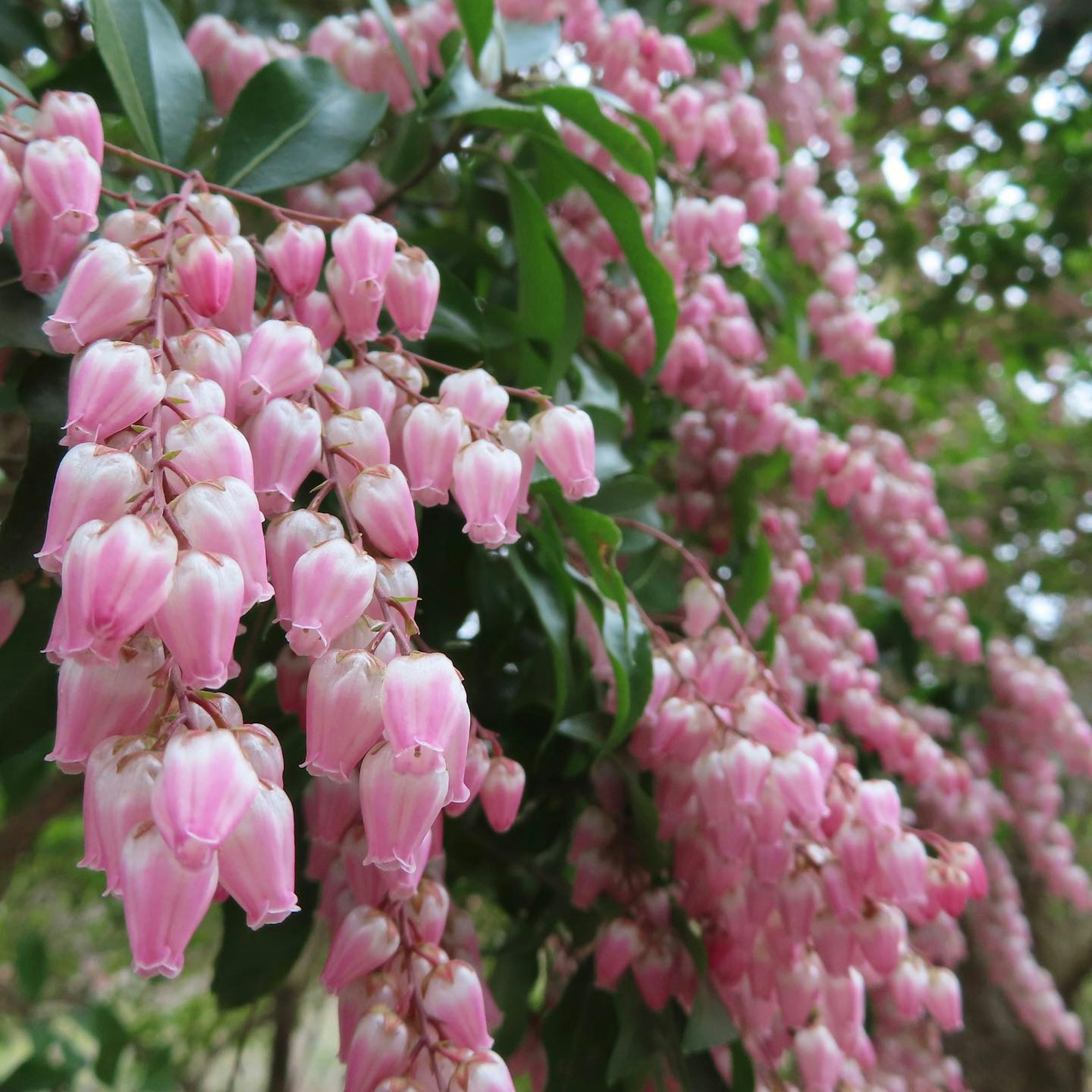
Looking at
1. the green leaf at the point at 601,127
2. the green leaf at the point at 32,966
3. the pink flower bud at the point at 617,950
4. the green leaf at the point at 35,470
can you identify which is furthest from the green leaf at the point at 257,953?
the green leaf at the point at 32,966

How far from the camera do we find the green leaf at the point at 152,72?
0.80 metres

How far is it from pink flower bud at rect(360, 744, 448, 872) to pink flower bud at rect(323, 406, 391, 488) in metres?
0.19

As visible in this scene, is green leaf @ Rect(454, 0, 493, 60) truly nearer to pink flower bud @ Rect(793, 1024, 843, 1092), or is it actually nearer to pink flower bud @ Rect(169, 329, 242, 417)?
pink flower bud @ Rect(169, 329, 242, 417)

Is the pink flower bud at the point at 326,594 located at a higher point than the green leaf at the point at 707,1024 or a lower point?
higher

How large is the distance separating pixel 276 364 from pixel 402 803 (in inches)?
10.2

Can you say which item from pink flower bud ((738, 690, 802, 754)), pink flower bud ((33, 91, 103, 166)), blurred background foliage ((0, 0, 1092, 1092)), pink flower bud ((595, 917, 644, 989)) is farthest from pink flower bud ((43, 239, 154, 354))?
blurred background foliage ((0, 0, 1092, 1092))

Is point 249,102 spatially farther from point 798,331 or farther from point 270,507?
point 798,331

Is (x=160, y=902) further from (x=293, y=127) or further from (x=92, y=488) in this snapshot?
(x=293, y=127)

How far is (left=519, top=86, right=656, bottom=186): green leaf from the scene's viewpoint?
89 centimetres

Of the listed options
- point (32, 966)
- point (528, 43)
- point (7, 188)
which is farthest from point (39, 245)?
point (32, 966)

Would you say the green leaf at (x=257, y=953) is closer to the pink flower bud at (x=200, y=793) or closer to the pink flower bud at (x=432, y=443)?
the pink flower bud at (x=432, y=443)

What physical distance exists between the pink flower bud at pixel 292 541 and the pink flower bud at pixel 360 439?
70 millimetres

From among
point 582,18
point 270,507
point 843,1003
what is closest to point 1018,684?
point 843,1003

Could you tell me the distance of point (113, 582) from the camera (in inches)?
15.4
